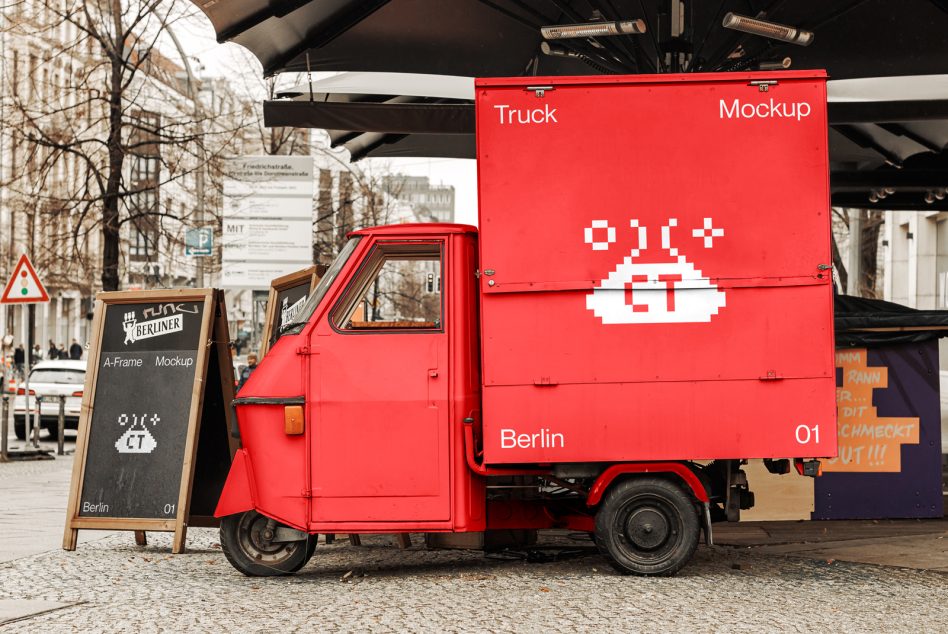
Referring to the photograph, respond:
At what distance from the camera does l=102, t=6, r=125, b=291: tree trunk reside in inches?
Result: 779

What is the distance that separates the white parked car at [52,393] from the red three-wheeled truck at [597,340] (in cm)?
1585

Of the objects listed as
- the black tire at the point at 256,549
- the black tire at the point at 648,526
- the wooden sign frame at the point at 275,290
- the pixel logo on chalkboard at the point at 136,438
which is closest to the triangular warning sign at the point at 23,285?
the wooden sign frame at the point at 275,290

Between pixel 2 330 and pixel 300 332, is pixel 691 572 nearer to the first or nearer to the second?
pixel 300 332

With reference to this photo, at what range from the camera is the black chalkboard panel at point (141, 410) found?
922 centimetres

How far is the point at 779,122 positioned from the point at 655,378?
175cm

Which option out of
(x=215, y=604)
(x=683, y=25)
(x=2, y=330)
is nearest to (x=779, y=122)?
(x=683, y=25)

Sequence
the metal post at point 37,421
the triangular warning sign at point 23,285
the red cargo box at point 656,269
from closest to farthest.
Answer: the red cargo box at point 656,269 < the triangular warning sign at point 23,285 < the metal post at point 37,421

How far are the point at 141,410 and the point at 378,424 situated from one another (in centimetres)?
247

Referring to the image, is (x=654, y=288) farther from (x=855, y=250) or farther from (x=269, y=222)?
(x=855, y=250)

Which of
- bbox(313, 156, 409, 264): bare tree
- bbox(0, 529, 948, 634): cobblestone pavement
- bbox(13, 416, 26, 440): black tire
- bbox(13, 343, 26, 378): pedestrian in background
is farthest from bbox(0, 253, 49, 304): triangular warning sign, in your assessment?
bbox(13, 343, 26, 378): pedestrian in background

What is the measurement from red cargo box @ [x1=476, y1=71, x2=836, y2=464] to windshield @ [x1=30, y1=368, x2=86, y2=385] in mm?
17159

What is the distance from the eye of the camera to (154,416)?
9.37 metres

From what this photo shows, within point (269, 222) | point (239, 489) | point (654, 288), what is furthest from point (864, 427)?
point (269, 222)

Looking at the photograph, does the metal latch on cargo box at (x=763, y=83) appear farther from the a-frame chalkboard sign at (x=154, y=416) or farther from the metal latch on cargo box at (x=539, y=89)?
the a-frame chalkboard sign at (x=154, y=416)
